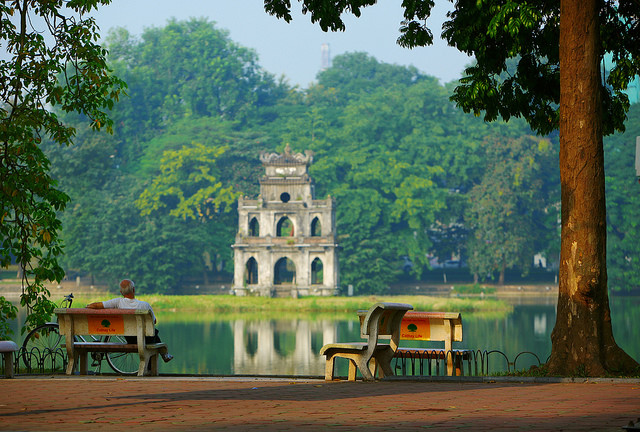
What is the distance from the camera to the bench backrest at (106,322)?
10531mm

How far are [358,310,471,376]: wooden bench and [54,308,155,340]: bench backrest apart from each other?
232cm

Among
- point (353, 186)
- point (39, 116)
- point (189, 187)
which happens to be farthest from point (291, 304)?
point (39, 116)

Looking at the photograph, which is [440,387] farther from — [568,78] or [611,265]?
[611,265]

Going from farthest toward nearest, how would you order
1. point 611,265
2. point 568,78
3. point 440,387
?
point 611,265 < point 568,78 < point 440,387

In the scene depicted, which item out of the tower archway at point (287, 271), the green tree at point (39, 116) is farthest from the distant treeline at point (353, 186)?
the green tree at point (39, 116)

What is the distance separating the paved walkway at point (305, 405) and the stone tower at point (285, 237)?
137ft

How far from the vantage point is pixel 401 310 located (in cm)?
1055

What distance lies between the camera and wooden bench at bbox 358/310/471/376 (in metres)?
11.2

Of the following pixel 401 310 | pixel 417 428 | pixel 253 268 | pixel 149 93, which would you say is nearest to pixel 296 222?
pixel 253 268

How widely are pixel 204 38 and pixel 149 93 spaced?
19.0ft

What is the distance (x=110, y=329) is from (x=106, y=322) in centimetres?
→ 8

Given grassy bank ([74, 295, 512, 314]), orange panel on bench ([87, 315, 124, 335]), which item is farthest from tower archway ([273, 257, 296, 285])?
orange panel on bench ([87, 315, 124, 335])

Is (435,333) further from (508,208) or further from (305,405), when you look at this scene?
(508,208)

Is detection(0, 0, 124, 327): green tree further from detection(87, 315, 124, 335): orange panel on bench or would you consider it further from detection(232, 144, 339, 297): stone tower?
detection(232, 144, 339, 297): stone tower
